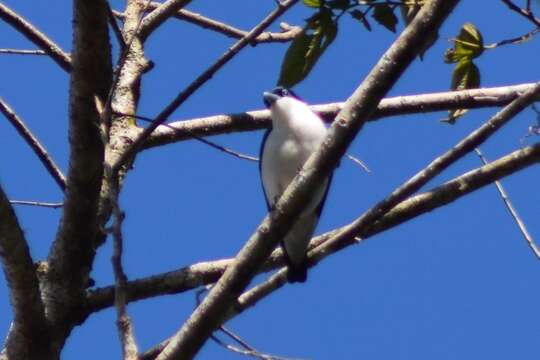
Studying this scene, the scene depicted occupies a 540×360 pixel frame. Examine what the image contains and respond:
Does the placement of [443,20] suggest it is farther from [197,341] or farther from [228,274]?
[197,341]

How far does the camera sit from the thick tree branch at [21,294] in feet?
11.2

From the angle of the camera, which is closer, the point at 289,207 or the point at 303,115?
the point at 289,207

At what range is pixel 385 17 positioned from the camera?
10.7ft

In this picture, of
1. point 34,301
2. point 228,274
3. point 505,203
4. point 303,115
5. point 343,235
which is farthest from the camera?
point 303,115

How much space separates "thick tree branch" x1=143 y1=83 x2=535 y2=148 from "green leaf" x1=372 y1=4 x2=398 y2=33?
29.2 inches

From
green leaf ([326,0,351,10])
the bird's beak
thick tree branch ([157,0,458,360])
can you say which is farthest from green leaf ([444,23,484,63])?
the bird's beak

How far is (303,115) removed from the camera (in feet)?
17.3

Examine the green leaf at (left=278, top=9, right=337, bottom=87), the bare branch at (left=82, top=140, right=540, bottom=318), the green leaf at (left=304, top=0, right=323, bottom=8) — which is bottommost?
the bare branch at (left=82, top=140, right=540, bottom=318)

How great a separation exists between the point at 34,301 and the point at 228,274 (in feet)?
3.20

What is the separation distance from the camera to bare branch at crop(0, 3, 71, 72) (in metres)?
4.80

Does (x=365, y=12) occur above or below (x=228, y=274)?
above

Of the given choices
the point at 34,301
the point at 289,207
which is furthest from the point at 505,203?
the point at 34,301

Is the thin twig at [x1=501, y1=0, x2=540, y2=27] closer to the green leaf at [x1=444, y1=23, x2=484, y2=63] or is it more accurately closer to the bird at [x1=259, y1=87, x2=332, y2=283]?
the green leaf at [x1=444, y1=23, x2=484, y2=63]

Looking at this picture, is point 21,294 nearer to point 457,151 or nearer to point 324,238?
point 324,238
